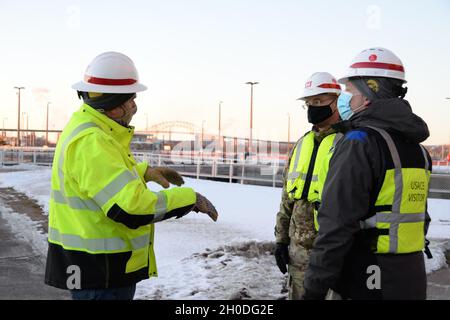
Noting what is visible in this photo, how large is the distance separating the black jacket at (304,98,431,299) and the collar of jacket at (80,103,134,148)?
113 centimetres

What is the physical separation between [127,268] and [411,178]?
58.5 inches

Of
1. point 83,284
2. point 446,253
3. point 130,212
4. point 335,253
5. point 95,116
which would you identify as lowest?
point 446,253

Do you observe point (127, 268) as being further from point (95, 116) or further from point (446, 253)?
point (446, 253)

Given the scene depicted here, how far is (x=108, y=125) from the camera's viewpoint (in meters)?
2.69

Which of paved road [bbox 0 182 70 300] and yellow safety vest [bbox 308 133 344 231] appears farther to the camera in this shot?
paved road [bbox 0 182 70 300]

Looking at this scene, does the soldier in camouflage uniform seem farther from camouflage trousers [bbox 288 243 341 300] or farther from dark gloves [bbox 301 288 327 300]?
dark gloves [bbox 301 288 327 300]

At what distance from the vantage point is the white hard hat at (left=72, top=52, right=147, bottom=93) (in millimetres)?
2754

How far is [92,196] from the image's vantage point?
2447 millimetres

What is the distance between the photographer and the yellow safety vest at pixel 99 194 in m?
2.43

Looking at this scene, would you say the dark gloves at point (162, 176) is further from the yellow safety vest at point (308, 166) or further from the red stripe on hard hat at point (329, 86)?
the red stripe on hard hat at point (329, 86)

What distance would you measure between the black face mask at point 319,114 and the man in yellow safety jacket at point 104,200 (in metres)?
1.66

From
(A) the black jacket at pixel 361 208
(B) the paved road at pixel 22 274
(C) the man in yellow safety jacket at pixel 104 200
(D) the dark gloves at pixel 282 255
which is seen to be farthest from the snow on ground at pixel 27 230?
(A) the black jacket at pixel 361 208

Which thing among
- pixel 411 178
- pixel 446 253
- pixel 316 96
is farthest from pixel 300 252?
pixel 446 253

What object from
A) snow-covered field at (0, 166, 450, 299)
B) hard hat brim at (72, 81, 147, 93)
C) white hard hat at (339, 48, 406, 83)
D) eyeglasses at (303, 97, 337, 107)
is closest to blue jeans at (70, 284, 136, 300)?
hard hat brim at (72, 81, 147, 93)
